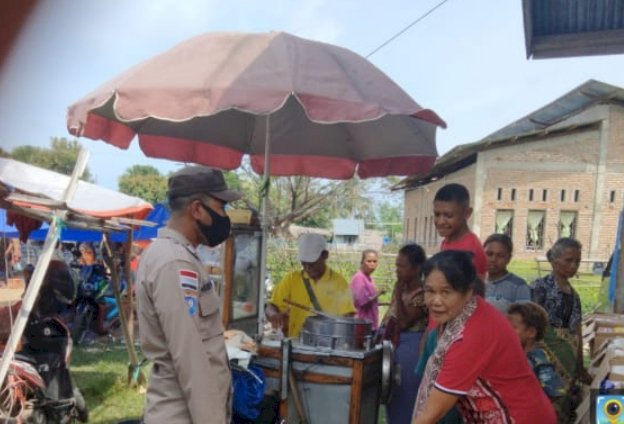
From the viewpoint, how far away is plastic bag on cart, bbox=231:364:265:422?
3002 mm

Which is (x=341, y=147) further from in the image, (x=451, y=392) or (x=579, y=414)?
(x=451, y=392)

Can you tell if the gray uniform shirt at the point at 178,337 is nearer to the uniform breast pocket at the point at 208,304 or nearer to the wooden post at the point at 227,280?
the uniform breast pocket at the point at 208,304

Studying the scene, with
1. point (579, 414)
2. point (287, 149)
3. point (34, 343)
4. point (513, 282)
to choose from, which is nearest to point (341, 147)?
point (287, 149)

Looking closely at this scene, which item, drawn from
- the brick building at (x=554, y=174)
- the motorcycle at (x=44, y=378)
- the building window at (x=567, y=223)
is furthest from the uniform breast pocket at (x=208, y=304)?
the building window at (x=567, y=223)

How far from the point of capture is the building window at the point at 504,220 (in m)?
21.8

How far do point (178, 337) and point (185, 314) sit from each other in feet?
0.29

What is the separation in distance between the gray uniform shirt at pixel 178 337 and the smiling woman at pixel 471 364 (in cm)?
83

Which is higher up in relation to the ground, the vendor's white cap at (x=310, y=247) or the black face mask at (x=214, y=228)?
the black face mask at (x=214, y=228)

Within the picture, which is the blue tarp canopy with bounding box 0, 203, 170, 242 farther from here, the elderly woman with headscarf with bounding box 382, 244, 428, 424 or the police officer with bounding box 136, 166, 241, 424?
→ the police officer with bounding box 136, 166, 241, 424

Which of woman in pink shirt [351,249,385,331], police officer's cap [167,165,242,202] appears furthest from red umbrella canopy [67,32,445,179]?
woman in pink shirt [351,249,385,331]

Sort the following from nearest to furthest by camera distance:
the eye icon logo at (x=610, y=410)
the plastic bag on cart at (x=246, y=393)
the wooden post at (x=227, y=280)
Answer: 1. the eye icon logo at (x=610, y=410)
2. the plastic bag on cart at (x=246, y=393)
3. the wooden post at (x=227, y=280)

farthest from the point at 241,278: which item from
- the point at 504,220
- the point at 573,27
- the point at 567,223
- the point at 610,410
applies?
the point at 567,223

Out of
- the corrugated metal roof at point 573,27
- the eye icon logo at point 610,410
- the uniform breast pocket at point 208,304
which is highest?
the corrugated metal roof at point 573,27

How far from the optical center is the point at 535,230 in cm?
2231
